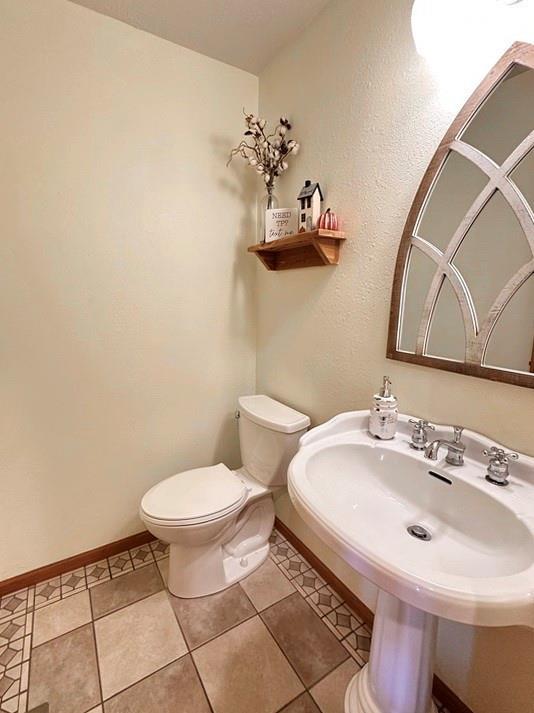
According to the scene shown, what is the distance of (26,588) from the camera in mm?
1405

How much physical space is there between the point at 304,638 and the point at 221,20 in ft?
7.83

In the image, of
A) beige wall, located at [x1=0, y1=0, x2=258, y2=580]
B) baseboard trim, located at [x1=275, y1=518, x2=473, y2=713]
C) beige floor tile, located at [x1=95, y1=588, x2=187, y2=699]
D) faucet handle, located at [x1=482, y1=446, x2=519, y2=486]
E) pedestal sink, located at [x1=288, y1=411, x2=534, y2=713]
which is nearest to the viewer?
pedestal sink, located at [x1=288, y1=411, x2=534, y2=713]

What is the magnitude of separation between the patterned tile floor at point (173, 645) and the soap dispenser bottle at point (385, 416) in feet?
2.76

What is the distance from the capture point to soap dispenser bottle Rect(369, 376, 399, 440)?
3.19 ft

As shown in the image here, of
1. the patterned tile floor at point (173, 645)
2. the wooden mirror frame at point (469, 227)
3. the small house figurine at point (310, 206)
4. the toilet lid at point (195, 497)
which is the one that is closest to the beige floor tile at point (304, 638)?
the patterned tile floor at point (173, 645)

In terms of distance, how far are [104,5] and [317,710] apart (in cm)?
251

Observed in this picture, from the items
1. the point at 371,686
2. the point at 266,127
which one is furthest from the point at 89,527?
the point at 266,127

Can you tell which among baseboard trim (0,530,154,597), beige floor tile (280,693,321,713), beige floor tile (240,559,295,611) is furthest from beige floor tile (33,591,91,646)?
beige floor tile (280,693,321,713)

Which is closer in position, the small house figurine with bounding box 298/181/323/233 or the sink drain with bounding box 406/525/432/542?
the sink drain with bounding box 406/525/432/542

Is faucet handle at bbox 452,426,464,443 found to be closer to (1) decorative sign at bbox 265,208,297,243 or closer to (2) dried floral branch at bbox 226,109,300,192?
(1) decorative sign at bbox 265,208,297,243

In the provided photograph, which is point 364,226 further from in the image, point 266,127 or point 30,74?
point 30,74

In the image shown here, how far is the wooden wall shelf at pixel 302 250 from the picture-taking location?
117 cm

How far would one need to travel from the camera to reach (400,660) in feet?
2.73

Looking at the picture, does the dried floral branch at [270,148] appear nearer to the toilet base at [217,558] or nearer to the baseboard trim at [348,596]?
the toilet base at [217,558]
